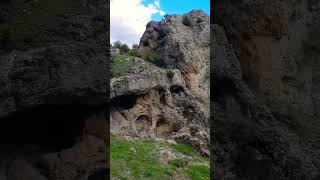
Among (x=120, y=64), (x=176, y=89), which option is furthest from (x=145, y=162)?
(x=120, y=64)

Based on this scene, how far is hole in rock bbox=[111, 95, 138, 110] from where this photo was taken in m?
17.3

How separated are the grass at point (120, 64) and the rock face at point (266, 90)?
549 inches

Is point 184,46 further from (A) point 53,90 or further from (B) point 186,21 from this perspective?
(A) point 53,90

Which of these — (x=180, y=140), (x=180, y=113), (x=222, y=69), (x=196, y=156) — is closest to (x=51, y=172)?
(x=222, y=69)

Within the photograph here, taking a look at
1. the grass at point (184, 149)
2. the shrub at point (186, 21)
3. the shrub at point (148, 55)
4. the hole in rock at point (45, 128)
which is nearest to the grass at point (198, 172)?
the grass at point (184, 149)

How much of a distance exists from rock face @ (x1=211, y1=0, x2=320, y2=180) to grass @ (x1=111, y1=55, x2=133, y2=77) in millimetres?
13933

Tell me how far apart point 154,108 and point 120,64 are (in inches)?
99.2

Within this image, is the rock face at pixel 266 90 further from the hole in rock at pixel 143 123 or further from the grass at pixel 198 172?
the hole in rock at pixel 143 123

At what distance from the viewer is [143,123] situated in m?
17.3

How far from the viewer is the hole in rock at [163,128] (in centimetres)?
1742

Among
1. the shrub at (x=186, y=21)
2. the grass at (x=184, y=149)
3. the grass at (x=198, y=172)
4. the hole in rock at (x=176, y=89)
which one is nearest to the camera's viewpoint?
the grass at (x=198, y=172)

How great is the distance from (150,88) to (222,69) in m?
13.5

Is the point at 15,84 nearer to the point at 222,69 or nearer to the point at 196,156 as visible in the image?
the point at 222,69

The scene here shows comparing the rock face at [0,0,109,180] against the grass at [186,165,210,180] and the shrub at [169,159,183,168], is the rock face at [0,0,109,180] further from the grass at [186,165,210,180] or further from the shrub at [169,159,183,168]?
the shrub at [169,159,183,168]
